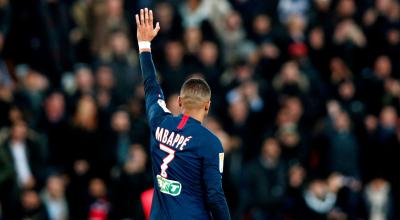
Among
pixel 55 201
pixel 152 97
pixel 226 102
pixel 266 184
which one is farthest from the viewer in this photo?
pixel 226 102

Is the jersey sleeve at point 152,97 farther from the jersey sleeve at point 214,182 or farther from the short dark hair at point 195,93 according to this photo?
the jersey sleeve at point 214,182

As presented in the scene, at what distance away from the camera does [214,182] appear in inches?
279

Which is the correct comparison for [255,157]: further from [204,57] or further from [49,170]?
[49,170]

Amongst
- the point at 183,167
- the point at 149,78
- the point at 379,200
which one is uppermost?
the point at 149,78

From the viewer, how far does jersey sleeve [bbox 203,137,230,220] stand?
7.10 m

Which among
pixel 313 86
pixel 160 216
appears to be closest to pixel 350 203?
pixel 313 86

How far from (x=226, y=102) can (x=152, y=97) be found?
9343 millimetres

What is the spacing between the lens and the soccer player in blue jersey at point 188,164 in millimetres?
7145

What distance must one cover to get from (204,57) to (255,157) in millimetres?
2291

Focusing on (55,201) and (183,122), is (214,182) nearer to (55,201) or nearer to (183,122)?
(183,122)

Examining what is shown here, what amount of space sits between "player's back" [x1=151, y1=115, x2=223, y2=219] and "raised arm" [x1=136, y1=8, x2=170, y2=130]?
186 mm

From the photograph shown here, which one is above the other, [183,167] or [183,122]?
[183,122]

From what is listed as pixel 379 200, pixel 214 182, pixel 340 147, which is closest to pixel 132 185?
pixel 340 147

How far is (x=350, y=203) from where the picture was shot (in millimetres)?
16203
